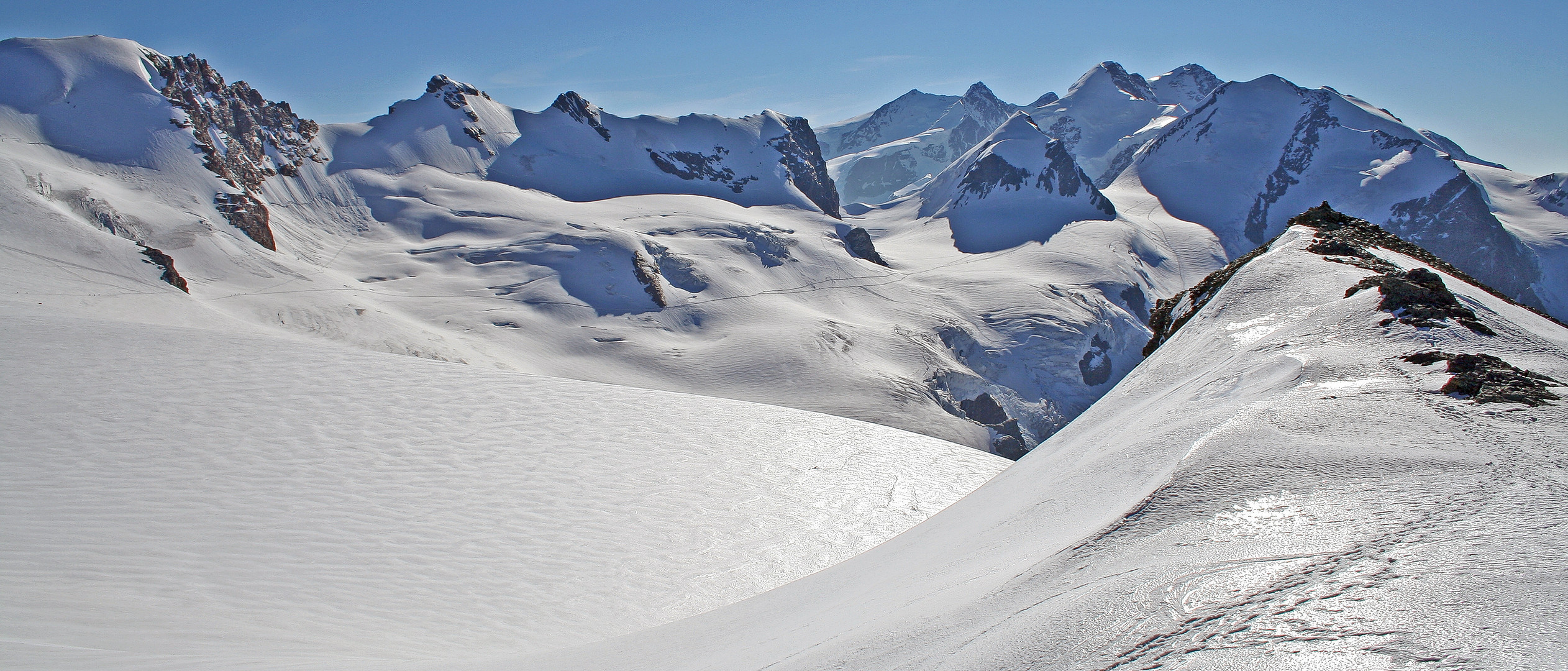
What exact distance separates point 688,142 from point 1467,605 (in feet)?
331

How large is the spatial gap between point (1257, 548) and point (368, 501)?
40.4 feet

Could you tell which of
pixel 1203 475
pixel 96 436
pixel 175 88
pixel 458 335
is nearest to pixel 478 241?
pixel 458 335

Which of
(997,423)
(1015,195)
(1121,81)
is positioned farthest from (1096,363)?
(1121,81)

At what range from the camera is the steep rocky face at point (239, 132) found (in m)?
50.7

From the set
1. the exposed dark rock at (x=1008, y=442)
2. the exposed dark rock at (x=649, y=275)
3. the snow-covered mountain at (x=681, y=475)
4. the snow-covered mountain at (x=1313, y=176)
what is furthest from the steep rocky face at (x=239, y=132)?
the snow-covered mountain at (x=1313, y=176)

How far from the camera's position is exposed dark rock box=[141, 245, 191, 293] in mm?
35844

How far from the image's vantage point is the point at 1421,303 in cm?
655

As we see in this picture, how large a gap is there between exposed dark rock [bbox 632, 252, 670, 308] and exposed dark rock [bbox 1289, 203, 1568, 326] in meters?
47.0

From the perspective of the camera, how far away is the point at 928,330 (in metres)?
62.2

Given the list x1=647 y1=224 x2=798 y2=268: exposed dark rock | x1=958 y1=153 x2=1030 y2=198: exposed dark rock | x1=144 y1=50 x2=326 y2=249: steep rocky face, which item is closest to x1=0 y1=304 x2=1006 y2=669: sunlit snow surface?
x1=144 y1=50 x2=326 y2=249: steep rocky face

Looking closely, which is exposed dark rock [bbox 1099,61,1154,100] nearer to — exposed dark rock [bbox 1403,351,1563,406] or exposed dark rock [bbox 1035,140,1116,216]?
exposed dark rock [bbox 1035,140,1116,216]

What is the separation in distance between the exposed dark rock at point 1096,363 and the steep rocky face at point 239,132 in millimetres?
60493

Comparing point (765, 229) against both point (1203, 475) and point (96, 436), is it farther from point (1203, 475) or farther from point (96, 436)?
point (1203, 475)

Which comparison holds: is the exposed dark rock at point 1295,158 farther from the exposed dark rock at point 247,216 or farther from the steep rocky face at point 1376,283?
the exposed dark rock at point 247,216
